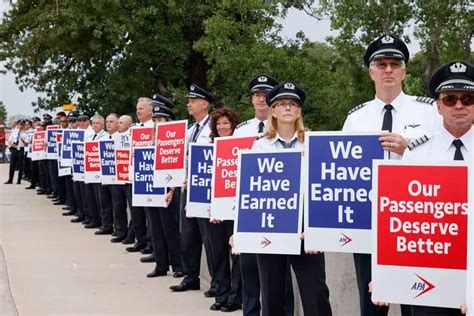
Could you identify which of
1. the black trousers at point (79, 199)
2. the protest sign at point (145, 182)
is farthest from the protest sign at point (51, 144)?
the protest sign at point (145, 182)

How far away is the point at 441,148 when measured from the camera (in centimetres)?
469

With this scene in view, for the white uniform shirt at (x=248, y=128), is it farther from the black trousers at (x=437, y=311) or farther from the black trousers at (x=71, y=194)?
the black trousers at (x=71, y=194)

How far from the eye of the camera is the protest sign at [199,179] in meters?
8.91

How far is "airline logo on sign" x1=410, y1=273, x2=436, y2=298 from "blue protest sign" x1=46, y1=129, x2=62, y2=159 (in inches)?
671

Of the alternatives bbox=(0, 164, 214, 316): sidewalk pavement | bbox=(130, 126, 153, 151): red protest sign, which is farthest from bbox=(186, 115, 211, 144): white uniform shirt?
bbox=(130, 126, 153, 151): red protest sign

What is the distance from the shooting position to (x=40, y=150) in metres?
22.2

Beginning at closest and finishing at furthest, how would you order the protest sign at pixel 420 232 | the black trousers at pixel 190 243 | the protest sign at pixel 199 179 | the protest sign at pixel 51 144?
the protest sign at pixel 420 232, the protest sign at pixel 199 179, the black trousers at pixel 190 243, the protest sign at pixel 51 144

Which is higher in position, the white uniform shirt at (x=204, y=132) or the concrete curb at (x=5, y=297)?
the white uniform shirt at (x=204, y=132)

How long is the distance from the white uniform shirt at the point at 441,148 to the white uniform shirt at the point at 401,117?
49 cm

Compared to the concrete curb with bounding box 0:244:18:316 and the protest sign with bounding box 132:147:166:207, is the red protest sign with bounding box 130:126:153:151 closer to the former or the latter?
the protest sign with bounding box 132:147:166:207

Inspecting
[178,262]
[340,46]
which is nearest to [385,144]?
[178,262]

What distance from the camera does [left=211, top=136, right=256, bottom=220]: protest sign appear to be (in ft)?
25.8

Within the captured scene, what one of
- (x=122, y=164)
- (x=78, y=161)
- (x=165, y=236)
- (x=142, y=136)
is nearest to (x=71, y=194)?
(x=78, y=161)

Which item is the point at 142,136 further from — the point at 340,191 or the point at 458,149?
the point at 458,149
